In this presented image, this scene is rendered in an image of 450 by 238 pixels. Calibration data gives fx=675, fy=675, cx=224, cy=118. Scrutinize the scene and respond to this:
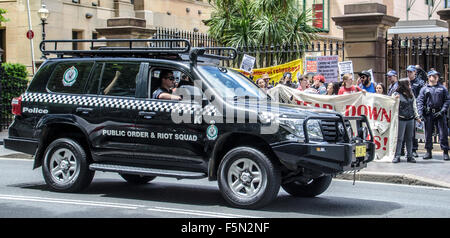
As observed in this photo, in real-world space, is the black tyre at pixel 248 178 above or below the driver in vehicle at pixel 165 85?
below

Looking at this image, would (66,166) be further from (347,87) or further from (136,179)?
(347,87)

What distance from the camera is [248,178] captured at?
8.26 m

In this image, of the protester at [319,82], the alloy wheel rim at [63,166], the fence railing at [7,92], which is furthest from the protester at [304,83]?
the fence railing at [7,92]

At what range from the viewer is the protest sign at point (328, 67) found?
16.2 meters

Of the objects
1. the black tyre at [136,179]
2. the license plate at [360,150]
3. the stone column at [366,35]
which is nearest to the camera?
the license plate at [360,150]

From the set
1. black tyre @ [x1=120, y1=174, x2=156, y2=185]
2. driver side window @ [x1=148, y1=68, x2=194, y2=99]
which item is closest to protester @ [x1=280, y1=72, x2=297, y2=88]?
black tyre @ [x1=120, y1=174, x2=156, y2=185]

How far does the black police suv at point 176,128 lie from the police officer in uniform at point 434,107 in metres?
5.35

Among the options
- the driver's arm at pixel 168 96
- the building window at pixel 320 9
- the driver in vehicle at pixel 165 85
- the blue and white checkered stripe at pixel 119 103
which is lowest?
the blue and white checkered stripe at pixel 119 103

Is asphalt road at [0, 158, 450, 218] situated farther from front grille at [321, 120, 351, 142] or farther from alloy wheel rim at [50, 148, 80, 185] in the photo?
front grille at [321, 120, 351, 142]

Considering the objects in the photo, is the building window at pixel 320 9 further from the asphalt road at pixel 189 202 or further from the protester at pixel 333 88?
the asphalt road at pixel 189 202

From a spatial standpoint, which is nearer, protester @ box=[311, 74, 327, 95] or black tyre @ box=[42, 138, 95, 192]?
black tyre @ box=[42, 138, 95, 192]

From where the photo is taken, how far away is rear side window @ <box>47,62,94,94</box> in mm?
9636

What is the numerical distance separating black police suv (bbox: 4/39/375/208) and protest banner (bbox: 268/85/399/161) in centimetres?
471

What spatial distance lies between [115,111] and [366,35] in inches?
363
